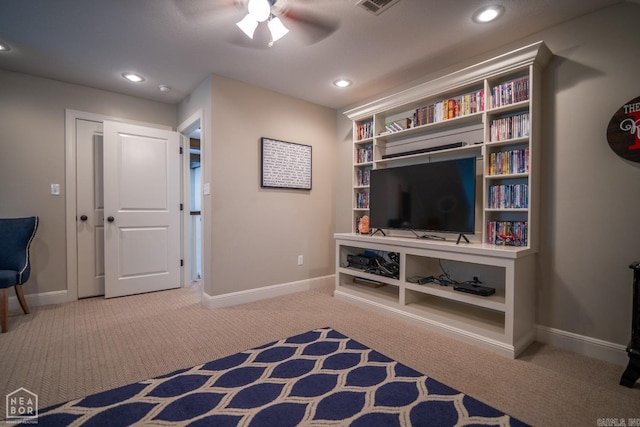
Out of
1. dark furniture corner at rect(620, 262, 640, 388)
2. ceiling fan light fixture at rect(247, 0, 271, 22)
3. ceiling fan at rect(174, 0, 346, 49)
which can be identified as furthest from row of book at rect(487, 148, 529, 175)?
ceiling fan light fixture at rect(247, 0, 271, 22)

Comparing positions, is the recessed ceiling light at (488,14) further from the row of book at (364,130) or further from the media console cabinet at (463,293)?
the media console cabinet at (463,293)

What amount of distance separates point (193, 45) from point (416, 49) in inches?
73.1

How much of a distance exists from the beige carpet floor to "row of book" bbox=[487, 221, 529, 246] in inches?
30.6

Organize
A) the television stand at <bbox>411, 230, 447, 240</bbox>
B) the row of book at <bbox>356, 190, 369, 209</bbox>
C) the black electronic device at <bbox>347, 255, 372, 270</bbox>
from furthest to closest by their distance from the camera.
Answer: the row of book at <bbox>356, 190, 369, 209</bbox> → the black electronic device at <bbox>347, 255, 372, 270</bbox> → the television stand at <bbox>411, 230, 447, 240</bbox>

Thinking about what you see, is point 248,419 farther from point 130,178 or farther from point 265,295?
point 130,178

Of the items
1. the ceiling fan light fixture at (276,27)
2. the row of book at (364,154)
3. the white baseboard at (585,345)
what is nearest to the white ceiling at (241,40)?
the ceiling fan light fixture at (276,27)

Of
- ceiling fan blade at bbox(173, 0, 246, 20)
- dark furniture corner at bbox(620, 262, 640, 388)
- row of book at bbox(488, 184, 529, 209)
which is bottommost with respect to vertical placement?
dark furniture corner at bbox(620, 262, 640, 388)

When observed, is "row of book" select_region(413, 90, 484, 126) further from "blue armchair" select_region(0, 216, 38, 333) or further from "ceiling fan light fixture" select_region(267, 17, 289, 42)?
"blue armchair" select_region(0, 216, 38, 333)

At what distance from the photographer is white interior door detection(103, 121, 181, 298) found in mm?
3414

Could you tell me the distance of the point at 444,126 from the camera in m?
2.92

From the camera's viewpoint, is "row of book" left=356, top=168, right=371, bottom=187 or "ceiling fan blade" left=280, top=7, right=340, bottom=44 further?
"row of book" left=356, top=168, right=371, bottom=187

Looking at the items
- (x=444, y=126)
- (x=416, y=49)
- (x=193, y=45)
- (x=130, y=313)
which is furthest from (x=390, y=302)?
(x=193, y=45)

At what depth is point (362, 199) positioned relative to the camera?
3.66m

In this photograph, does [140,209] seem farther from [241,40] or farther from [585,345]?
[585,345]
